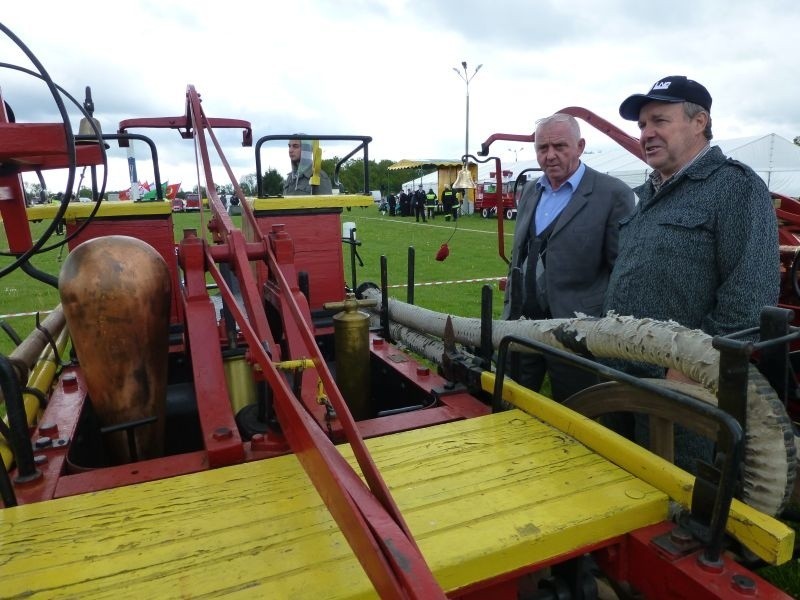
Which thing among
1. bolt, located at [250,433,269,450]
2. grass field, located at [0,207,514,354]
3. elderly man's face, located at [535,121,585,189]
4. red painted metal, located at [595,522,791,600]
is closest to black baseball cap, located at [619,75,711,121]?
elderly man's face, located at [535,121,585,189]

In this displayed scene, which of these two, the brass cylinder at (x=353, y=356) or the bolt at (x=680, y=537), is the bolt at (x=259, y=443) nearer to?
the brass cylinder at (x=353, y=356)

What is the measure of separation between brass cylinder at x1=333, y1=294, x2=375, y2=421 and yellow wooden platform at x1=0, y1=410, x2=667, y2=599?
0.92 metres

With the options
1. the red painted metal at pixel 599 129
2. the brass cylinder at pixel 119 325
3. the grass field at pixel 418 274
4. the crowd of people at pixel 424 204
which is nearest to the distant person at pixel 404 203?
the crowd of people at pixel 424 204

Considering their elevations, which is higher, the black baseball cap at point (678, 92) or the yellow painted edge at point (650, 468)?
the black baseball cap at point (678, 92)

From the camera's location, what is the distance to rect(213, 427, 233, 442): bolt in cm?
179

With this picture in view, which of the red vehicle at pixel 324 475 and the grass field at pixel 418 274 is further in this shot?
A: the grass field at pixel 418 274

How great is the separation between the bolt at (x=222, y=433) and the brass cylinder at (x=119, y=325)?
1.35 feet

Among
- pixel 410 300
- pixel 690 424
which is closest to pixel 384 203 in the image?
pixel 410 300

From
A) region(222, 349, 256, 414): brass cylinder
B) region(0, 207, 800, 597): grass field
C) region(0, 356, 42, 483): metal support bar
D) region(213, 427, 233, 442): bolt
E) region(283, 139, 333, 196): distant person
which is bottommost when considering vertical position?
region(0, 207, 800, 597): grass field

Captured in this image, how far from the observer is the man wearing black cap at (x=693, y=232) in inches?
72.1

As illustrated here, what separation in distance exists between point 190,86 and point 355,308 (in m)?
1.37

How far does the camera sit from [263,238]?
7.89 feet

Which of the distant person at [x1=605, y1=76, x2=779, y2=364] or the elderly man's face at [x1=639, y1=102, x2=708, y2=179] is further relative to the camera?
the elderly man's face at [x1=639, y1=102, x2=708, y2=179]

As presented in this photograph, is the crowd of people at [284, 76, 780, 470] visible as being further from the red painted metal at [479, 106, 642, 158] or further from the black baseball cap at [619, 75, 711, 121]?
the red painted metal at [479, 106, 642, 158]
